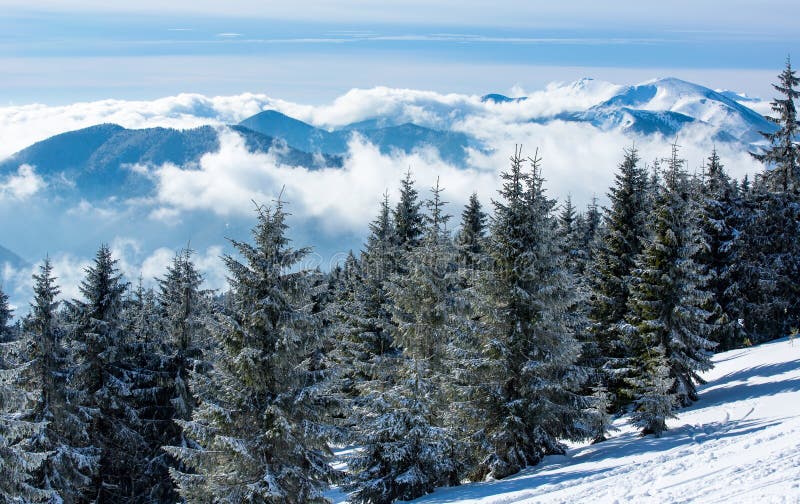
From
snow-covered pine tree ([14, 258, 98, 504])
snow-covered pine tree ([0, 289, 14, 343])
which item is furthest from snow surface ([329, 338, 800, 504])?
snow-covered pine tree ([0, 289, 14, 343])

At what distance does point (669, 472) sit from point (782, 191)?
28.9m

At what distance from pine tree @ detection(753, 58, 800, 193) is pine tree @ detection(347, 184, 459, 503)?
28.1 metres

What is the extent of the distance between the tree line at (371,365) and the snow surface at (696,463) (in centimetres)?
107

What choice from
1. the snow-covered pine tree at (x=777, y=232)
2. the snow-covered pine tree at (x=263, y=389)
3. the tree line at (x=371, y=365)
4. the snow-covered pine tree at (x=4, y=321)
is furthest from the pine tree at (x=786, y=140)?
Result: the snow-covered pine tree at (x=4, y=321)

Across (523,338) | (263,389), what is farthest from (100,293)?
(523,338)

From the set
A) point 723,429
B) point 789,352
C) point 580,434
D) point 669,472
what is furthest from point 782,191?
point 669,472

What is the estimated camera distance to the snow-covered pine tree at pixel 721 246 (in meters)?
36.4

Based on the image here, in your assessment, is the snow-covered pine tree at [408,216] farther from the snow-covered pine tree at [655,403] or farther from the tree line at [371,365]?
the snow-covered pine tree at [655,403]

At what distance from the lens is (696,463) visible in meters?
16.8

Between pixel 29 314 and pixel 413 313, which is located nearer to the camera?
pixel 413 313

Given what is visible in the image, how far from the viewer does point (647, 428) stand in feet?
73.6

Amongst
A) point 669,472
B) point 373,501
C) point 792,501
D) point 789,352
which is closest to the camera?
Result: point 792,501

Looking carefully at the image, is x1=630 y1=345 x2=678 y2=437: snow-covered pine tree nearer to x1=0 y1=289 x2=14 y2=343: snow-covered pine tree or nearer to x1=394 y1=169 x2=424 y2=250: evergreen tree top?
x1=394 y1=169 x2=424 y2=250: evergreen tree top

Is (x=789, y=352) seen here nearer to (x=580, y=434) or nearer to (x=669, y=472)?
(x=580, y=434)
